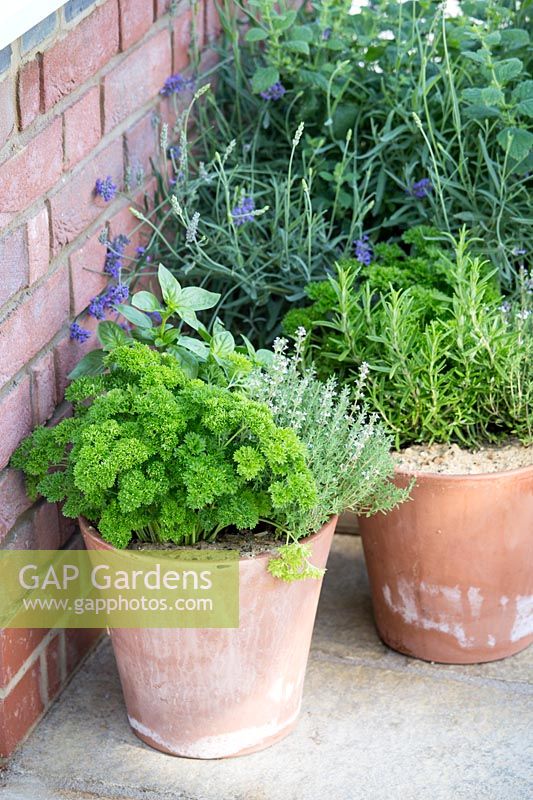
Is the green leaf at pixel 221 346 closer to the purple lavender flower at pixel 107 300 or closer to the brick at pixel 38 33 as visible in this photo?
the purple lavender flower at pixel 107 300

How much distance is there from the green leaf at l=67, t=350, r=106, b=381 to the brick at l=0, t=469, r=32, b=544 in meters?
0.24

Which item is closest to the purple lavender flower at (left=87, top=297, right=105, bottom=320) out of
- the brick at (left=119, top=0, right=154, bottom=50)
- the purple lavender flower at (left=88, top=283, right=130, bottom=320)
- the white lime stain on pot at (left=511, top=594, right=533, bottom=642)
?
the purple lavender flower at (left=88, top=283, right=130, bottom=320)

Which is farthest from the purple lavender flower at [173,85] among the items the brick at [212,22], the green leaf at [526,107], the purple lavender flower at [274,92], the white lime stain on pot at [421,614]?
the white lime stain on pot at [421,614]

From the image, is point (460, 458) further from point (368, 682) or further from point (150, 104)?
point (150, 104)

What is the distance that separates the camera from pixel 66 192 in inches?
93.1

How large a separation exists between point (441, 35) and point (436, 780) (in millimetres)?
1860

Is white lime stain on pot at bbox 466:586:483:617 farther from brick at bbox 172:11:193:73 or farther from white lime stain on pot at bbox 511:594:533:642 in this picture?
brick at bbox 172:11:193:73

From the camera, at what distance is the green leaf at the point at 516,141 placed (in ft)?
8.86

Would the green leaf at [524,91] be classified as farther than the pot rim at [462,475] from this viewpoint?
Yes

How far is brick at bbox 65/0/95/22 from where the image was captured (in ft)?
7.55

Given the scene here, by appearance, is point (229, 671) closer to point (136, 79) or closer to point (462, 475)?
point (462, 475)

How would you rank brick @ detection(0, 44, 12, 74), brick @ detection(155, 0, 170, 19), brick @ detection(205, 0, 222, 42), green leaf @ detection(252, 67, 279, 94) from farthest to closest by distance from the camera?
brick @ detection(205, 0, 222, 42), green leaf @ detection(252, 67, 279, 94), brick @ detection(155, 0, 170, 19), brick @ detection(0, 44, 12, 74)

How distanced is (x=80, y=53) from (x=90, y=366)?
25.4 inches

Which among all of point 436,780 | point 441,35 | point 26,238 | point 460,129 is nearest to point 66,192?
point 26,238
